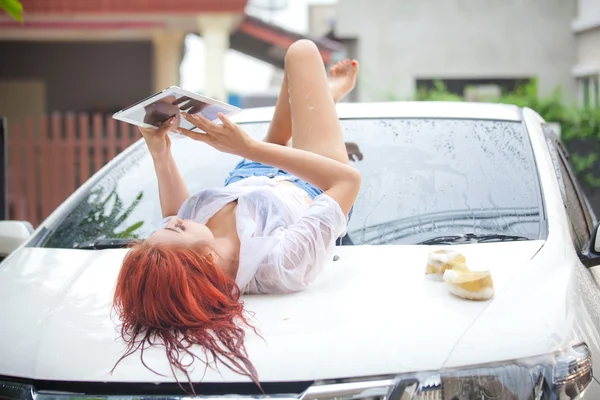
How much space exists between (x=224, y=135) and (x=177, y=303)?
635 millimetres

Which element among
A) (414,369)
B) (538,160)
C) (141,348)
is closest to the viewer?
(414,369)

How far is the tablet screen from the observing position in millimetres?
2619

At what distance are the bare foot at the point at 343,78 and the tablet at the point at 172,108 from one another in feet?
3.43

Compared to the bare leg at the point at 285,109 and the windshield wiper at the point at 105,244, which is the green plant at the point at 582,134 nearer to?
the bare leg at the point at 285,109

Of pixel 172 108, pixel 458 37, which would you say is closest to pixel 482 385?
pixel 172 108

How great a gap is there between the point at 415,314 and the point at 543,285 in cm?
40

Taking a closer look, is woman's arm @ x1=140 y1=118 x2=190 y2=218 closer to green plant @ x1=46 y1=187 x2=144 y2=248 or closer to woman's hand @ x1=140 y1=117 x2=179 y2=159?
woman's hand @ x1=140 y1=117 x2=179 y2=159

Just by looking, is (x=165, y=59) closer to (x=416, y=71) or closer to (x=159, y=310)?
(x=416, y=71)

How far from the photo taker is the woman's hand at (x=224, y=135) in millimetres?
2605

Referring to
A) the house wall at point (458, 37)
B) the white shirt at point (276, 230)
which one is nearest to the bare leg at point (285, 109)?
the white shirt at point (276, 230)

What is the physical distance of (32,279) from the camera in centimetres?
264

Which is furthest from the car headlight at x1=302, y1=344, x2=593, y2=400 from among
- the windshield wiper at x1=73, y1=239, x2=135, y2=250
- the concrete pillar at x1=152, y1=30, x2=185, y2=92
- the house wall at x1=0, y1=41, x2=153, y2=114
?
the house wall at x1=0, y1=41, x2=153, y2=114

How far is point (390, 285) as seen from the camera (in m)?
2.31

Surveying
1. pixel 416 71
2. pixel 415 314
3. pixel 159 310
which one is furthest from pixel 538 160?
pixel 416 71
